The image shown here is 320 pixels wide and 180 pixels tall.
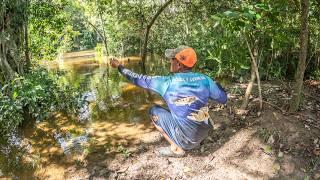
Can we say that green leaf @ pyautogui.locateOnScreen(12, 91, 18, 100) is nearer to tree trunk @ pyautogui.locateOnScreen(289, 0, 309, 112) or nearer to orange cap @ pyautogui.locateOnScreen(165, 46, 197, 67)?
orange cap @ pyautogui.locateOnScreen(165, 46, 197, 67)

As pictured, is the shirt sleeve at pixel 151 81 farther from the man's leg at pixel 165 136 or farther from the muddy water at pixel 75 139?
the muddy water at pixel 75 139

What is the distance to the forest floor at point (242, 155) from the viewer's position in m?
4.84

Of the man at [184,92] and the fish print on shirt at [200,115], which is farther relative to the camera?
the fish print on shirt at [200,115]

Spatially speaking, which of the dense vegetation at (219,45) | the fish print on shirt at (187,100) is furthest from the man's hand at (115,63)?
the dense vegetation at (219,45)

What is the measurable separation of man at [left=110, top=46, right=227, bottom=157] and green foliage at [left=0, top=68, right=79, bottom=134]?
3.68 metres

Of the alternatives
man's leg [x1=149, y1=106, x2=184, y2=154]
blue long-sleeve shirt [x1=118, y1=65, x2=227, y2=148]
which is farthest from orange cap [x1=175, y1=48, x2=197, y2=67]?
man's leg [x1=149, y1=106, x2=184, y2=154]

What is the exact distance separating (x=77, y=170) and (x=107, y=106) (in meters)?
4.28

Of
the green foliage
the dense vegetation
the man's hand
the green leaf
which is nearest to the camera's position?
the man's hand

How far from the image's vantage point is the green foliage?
6738 millimetres

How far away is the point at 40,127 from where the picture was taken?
7.65m

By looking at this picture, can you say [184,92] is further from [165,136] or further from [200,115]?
[165,136]

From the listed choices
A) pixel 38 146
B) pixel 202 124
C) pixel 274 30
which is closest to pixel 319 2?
pixel 274 30

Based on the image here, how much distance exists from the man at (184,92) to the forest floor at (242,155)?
0.97 meters

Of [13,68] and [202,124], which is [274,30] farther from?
[13,68]
